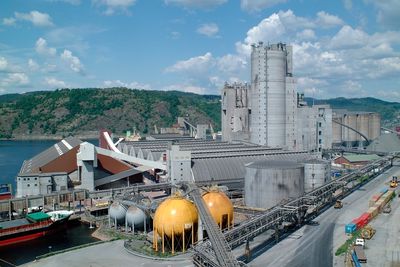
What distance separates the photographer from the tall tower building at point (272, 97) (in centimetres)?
9725

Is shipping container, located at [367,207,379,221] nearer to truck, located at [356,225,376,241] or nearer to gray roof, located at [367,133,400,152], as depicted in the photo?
truck, located at [356,225,376,241]

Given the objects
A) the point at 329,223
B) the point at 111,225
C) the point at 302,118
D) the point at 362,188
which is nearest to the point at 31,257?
the point at 111,225

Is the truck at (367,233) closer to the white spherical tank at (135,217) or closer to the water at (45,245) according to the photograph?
the white spherical tank at (135,217)

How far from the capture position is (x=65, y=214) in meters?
61.8

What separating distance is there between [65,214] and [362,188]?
2077 inches

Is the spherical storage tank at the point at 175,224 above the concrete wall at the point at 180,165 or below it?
below

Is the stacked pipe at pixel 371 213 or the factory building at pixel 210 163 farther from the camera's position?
the factory building at pixel 210 163

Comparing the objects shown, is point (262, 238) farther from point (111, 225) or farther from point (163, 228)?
point (111, 225)

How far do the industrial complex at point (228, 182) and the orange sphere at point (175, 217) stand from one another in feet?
0.34

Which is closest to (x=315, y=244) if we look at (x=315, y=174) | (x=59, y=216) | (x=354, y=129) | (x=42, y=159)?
(x=315, y=174)

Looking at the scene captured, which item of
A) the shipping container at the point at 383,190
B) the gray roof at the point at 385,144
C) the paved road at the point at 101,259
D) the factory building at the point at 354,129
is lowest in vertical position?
the paved road at the point at 101,259

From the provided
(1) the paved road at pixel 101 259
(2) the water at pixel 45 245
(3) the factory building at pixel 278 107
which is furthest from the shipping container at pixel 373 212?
(3) the factory building at pixel 278 107

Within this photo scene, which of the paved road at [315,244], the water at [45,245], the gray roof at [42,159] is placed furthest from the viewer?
the gray roof at [42,159]

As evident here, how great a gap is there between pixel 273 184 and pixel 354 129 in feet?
298
